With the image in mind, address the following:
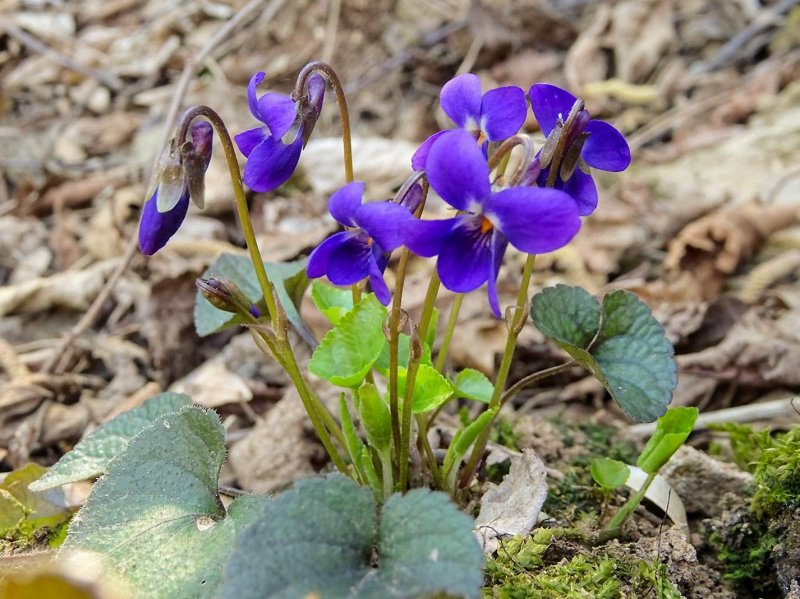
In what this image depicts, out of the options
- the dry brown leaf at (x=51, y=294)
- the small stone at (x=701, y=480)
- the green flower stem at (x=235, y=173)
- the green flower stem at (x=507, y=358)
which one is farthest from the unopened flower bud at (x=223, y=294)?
the dry brown leaf at (x=51, y=294)

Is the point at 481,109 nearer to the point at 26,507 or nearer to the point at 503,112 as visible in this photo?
the point at 503,112

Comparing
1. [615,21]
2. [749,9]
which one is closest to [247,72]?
[615,21]

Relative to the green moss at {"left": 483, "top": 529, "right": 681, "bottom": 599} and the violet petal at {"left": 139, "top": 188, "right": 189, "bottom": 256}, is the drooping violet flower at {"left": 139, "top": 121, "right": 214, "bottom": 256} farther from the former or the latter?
the green moss at {"left": 483, "top": 529, "right": 681, "bottom": 599}

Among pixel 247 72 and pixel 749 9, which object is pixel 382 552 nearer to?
pixel 247 72

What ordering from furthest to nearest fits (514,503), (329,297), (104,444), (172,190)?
(329,297)
(104,444)
(514,503)
(172,190)

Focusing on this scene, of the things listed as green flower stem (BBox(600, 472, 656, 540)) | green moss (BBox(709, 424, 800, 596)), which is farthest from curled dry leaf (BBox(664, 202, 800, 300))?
green flower stem (BBox(600, 472, 656, 540))

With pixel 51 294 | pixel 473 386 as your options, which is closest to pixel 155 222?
pixel 473 386

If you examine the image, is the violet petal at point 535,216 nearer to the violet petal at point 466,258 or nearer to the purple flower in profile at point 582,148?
the violet petal at point 466,258
